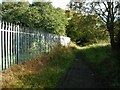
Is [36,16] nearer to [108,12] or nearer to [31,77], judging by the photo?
[108,12]

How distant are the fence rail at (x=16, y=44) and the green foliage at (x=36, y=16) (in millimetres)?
10247

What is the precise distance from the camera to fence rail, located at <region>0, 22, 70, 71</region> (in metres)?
11.7

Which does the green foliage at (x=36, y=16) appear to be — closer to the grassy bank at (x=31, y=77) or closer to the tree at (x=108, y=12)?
the tree at (x=108, y=12)

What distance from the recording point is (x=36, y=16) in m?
30.1

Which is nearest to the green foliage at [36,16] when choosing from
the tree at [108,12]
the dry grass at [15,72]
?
the tree at [108,12]

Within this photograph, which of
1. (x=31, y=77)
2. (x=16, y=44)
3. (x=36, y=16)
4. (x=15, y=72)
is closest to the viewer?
(x=31, y=77)

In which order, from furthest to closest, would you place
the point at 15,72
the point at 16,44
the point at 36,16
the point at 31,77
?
1. the point at 36,16
2. the point at 16,44
3. the point at 15,72
4. the point at 31,77

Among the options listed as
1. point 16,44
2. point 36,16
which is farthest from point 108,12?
point 16,44

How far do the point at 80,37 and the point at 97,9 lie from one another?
84.8 ft

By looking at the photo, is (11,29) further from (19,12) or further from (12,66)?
(19,12)

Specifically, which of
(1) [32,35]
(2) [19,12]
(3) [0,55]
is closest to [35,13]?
(2) [19,12]

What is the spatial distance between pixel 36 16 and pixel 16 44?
16497mm

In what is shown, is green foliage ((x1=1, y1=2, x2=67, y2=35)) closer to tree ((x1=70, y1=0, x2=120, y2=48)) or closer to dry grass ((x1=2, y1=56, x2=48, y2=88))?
tree ((x1=70, y1=0, x2=120, y2=48))

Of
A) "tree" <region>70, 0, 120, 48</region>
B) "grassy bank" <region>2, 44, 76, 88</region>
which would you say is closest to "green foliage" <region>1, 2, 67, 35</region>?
"tree" <region>70, 0, 120, 48</region>
